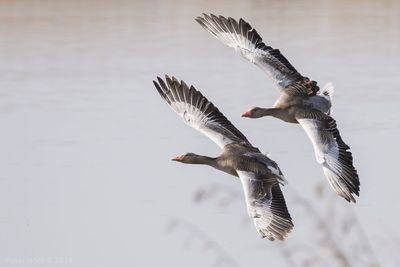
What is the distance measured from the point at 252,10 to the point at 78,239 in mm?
12323

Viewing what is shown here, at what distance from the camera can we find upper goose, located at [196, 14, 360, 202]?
11.7 meters

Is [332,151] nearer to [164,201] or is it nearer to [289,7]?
[164,201]

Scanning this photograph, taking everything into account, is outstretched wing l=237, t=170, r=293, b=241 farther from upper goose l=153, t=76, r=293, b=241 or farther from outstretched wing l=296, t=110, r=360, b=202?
outstretched wing l=296, t=110, r=360, b=202

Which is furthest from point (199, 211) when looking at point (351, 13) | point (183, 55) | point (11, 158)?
point (351, 13)

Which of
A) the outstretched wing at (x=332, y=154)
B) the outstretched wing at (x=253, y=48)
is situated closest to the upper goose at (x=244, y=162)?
the outstretched wing at (x=332, y=154)

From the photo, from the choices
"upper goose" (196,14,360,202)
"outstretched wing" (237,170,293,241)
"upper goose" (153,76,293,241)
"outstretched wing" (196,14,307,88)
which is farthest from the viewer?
"outstretched wing" (196,14,307,88)

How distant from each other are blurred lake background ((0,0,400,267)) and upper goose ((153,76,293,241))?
35 cm

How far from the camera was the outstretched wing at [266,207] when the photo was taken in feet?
33.1

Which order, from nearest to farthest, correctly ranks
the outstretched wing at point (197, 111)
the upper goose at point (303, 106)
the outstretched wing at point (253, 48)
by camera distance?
1. the outstretched wing at point (197, 111)
2. the upper goose at point (303, 106)
3. the outstretched wing at point (253, 48)

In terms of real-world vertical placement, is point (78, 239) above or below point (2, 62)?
above

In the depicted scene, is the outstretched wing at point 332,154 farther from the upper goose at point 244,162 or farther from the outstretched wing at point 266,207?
the outstretched wing at point 266,207

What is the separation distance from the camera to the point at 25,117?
1605 cm

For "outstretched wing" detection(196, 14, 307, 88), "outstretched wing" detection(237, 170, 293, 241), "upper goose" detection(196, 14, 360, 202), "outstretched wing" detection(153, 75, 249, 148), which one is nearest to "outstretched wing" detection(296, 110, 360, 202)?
"upper goose" detection(196, 14, 360, 202)

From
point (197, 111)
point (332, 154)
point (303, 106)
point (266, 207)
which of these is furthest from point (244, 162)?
point (303, 106)
